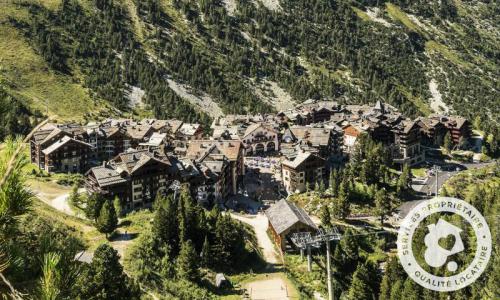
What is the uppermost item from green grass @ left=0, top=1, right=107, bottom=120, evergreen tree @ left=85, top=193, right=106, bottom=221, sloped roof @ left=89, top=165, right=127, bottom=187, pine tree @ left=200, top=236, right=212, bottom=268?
green grass @ left=0, top=1, right=107, bottom=120

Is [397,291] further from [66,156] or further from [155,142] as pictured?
[155,142]

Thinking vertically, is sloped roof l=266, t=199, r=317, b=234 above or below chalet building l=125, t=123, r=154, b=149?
below

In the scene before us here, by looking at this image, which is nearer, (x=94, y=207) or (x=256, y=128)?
(x=94, y=207)

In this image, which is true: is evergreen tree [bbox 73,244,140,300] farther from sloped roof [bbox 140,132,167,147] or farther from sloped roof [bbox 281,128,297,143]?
sloped roof [bbox 281,128,297,143]

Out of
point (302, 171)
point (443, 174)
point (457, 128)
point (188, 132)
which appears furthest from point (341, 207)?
point (457, 128)

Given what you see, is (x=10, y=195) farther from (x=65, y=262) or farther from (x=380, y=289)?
(x=380, y=289)

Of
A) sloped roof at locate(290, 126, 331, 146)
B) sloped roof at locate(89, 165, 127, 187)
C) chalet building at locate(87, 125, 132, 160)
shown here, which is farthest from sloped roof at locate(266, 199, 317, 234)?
chalet building at locate(87, 125, 132, 160)

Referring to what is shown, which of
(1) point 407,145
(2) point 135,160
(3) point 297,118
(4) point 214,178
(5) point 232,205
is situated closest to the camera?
(2) point 135,160

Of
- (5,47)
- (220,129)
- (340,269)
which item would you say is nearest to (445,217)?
(340,269)
